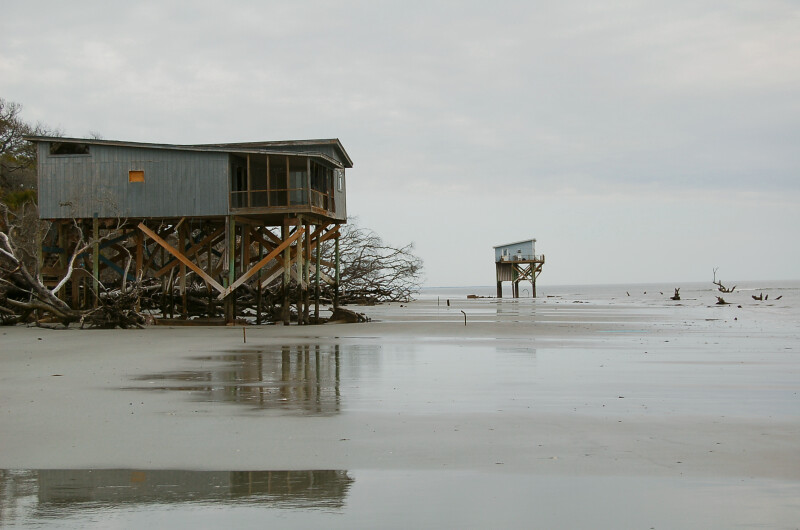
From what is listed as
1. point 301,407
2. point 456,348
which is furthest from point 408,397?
point 456,348

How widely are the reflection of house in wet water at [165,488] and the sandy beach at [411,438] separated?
3cm

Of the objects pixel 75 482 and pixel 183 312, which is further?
pixel 183 312

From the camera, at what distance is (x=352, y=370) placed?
42.8ft

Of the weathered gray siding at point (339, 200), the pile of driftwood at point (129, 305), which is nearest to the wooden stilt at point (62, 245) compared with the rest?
the pile of driftwood at point (129, 305)

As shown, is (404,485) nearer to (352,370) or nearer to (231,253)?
(352,370)

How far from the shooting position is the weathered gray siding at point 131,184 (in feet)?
89.1

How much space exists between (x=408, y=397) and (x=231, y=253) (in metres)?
18.3

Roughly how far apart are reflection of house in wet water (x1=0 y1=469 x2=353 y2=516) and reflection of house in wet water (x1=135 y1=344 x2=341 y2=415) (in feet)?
9.41

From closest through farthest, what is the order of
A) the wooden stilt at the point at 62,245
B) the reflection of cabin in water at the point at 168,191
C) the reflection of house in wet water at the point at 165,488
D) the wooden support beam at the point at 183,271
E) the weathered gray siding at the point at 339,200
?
the reflection of house in wet water at the point at 165,488 < the reflection of cabin in water at the point at 168,191 < the wooden stilt at the point at 62,245 < the wooden support beam at the point at 183,271 < the weathered gray siding at the point at 339,200

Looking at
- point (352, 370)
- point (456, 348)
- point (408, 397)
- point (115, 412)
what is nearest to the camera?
point (115, 412)

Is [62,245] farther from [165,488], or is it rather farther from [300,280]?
[165,488]

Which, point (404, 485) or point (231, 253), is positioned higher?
point (231, 253)

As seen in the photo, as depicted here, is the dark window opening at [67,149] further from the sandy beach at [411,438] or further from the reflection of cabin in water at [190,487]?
the reflection of cabin in water at [190,487]

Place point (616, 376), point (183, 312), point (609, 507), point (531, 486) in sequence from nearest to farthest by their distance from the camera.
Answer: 1. point (609, 507)
2. point (531, 486)
3. point (616, 376)
4. point (183, 312)
